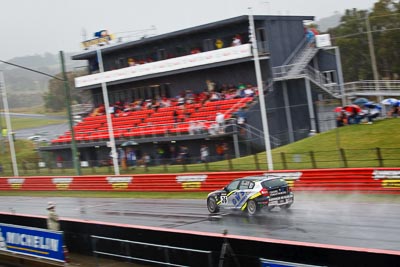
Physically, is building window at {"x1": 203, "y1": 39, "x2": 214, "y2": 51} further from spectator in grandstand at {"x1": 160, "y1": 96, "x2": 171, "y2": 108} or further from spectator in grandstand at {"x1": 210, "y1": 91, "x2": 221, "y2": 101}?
spectator in grandstand at {"x1": 160, "y1": 96, "x2": 171, "y2": 108}

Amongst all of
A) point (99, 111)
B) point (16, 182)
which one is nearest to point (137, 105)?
point (99, 111)

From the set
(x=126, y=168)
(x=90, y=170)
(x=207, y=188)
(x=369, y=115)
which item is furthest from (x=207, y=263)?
(x=90, y=170)

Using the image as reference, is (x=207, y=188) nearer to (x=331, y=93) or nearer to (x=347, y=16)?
(x=331, y=93)

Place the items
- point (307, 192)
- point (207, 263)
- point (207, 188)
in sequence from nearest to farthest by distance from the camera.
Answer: point (207, 263) → point (307, 192) → point (207, 188)

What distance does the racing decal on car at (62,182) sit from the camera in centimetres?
4147

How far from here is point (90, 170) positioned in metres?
45.7

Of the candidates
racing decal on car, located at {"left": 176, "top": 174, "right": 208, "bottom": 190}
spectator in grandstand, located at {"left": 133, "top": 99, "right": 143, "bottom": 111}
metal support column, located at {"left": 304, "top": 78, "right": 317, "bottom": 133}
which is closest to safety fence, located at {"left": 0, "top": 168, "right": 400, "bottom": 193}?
racing decal on car, located at {"left": 176, "top": 174, "right": 208, "bottom": 190}

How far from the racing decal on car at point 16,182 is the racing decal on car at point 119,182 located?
11.9 meters

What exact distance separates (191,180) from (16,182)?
21.5m

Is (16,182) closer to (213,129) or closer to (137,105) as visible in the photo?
(137,105)

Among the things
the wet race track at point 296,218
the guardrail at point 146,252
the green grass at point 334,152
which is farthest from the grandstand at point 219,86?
the guardrail at point 146,252

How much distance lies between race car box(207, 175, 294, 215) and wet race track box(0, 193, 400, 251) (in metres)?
0.38

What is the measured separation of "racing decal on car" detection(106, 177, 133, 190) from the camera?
3594 cm

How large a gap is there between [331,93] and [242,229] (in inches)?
1167
